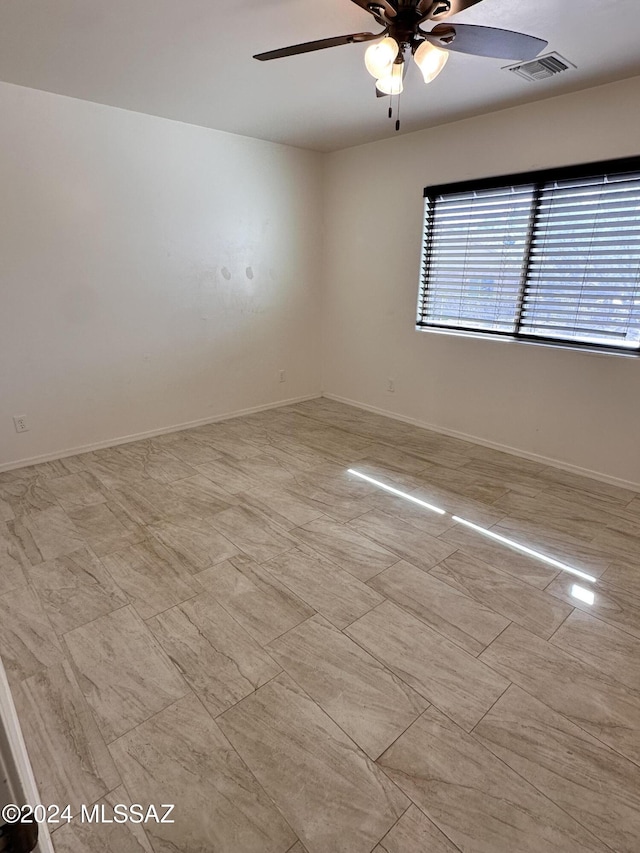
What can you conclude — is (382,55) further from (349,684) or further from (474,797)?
(474,797)

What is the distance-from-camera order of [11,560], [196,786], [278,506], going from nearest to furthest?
[196,786], [11,560], [278,506]

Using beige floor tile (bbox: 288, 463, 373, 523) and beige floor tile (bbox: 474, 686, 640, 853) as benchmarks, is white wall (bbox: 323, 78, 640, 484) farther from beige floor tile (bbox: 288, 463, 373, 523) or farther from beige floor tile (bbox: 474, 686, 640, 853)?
beige floor tile (bbox: 474, 686, 640, 853)

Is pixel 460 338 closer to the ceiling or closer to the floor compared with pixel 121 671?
closer to the ceiling

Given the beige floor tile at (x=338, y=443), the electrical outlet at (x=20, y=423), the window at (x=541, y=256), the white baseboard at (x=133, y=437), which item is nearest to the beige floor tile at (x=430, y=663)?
the beige floor tile at (x=338, y=443)

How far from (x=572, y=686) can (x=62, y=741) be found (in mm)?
1703

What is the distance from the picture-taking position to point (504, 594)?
6.60 ft

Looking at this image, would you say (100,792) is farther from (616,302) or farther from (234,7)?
(616,302)

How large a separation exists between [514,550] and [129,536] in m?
2.07

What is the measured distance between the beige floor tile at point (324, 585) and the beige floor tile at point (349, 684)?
0.34 feet

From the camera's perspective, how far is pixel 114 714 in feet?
4.74

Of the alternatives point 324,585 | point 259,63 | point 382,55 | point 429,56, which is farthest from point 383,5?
point 324,585

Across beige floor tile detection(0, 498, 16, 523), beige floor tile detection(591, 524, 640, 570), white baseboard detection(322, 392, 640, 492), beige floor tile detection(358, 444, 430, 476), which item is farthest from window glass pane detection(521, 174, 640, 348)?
beige floor tile detection(0, 498, 16, 523)

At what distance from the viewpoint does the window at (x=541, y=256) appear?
279cm

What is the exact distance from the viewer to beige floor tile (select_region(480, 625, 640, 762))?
142 centimetres
